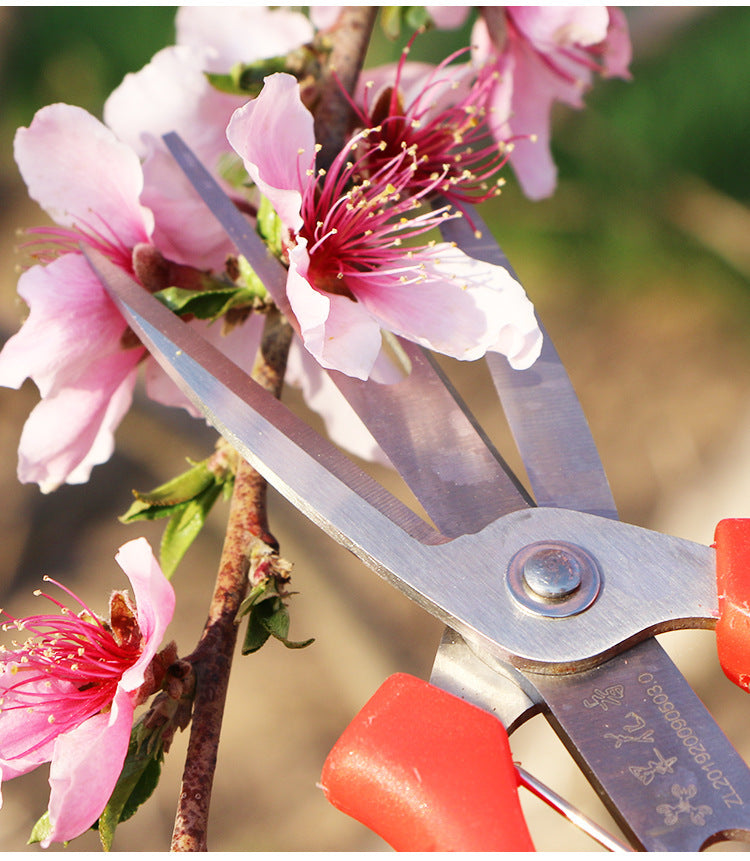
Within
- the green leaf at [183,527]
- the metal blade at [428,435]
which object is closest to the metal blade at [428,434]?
the metal blade at [428,435]

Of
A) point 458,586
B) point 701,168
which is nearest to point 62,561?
point 458,586

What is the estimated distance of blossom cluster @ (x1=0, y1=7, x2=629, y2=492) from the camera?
39 cm

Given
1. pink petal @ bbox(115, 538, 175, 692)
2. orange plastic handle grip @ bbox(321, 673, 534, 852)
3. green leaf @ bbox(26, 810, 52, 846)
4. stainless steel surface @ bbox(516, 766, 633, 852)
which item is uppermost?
pink petal @ bbox(115, 538, 175, 692)

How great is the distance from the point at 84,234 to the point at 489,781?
32cm

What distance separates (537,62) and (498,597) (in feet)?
1.23

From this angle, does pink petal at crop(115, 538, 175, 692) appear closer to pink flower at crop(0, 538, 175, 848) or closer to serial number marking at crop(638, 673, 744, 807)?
pink flower at crop(0, 538, 175, 848)

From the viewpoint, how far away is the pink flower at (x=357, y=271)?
14.3 inches

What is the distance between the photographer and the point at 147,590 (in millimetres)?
337

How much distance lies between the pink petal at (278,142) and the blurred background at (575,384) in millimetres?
407

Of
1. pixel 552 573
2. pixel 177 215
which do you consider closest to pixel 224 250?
pixel 177 215

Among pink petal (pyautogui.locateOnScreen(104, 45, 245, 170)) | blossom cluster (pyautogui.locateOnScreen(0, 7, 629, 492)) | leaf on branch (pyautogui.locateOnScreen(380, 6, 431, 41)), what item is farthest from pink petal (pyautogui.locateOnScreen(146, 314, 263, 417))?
leaf on branch (pyautogui.locateOnScreen(380, 6, 431, 41))

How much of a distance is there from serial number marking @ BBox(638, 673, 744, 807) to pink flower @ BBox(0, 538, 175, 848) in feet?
0.62

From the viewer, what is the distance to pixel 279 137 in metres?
0.38

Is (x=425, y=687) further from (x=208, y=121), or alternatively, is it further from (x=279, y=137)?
(x=208, y=121)
